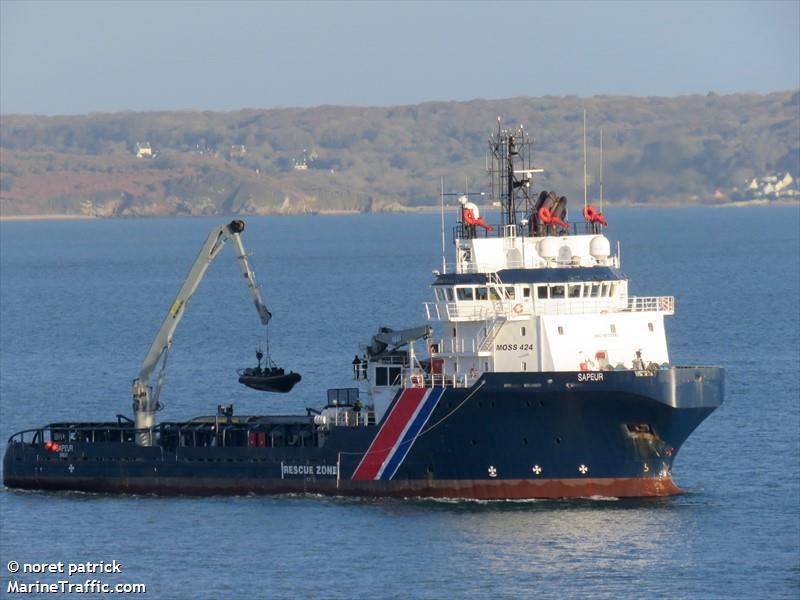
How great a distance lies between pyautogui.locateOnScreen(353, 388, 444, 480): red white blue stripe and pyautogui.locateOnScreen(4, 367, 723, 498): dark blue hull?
3 cm

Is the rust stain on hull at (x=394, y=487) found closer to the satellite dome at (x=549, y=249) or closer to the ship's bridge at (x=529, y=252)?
the ship's bridge at (x=529, y=252)

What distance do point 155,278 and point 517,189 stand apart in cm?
10652

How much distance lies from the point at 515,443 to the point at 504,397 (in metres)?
1.39

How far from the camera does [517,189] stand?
60000 mm

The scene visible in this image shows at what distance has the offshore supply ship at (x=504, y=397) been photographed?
56.0 m

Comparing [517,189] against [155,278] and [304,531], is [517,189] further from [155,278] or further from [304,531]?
[155,278]

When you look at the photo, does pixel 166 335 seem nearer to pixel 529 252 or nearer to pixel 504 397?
pixel 529 252

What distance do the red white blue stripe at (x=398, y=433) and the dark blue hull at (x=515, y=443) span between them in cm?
3

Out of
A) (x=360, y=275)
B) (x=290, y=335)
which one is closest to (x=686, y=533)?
(x=290, y=335)

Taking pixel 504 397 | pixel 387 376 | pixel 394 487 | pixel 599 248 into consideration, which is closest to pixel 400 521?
pixel 394 487

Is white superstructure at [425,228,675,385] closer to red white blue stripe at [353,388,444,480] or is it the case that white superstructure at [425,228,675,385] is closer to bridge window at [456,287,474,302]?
bridge window at [456,287,474,302]

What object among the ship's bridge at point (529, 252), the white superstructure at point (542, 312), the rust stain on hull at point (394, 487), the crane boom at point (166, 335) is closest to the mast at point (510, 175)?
the ship's bridge at point (529, 252)

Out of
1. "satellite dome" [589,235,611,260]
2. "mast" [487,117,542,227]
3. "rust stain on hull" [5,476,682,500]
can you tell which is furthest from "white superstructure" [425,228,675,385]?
"rust stain on hull" [5,476,682,500]

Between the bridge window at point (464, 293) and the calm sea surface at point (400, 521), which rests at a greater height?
the bridge window at point (464, 293)
